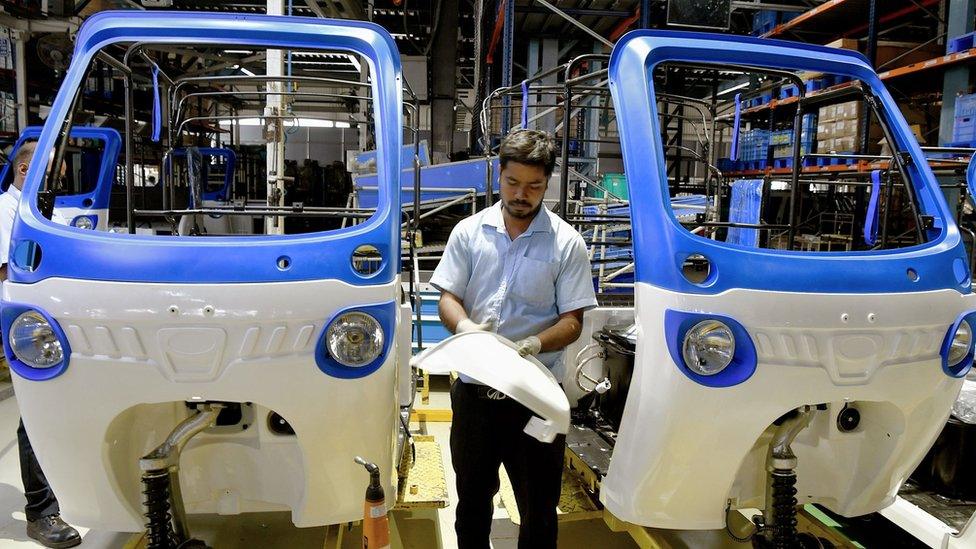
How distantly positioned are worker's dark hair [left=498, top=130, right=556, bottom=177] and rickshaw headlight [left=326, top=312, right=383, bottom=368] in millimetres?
724

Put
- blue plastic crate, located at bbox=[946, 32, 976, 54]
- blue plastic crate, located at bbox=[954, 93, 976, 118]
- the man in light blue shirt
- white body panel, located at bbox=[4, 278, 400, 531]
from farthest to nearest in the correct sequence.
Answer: blue plastic crate, located at bbox=[946, 32, 976, 54] → blue plastic crate, located at bbox=[954, 93, 976, 118] → the man in light blue shirt → white body panel, located at bbox=[4, 278, 400, 531]

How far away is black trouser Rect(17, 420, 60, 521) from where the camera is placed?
308 cm

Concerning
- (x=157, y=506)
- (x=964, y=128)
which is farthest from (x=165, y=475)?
(x=964, y=128)

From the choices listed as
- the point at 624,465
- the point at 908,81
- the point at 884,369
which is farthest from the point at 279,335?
the point at 908,81

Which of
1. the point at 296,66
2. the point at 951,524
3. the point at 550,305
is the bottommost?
the point at 951,524

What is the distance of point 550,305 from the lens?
2.44 metres

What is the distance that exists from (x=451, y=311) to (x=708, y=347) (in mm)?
887

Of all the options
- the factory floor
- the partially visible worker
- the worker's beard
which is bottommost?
the factory floor

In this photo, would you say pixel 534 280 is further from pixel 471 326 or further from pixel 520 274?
pixel 471 326

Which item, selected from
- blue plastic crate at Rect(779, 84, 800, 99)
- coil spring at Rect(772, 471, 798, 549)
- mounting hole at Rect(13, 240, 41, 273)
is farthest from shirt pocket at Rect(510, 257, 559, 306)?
blue plastic crate at Rect(779, 84, 800, 99)

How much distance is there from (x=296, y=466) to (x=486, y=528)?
2.41 feet

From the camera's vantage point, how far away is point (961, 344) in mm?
2324

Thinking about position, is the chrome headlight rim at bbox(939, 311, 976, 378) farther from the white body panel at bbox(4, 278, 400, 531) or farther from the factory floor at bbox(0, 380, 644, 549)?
the white body panel at bbox(4, 278, 400, 531)

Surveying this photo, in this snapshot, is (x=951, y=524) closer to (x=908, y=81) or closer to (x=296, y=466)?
(x=296, y=466)
